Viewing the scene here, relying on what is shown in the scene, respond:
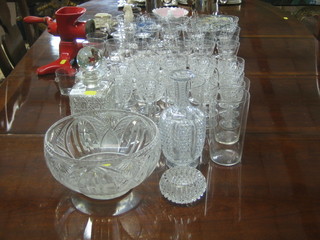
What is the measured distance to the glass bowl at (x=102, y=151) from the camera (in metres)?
0.66

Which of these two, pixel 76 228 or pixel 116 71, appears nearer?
pixel 76 228

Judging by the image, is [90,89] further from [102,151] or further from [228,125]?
[228,125]

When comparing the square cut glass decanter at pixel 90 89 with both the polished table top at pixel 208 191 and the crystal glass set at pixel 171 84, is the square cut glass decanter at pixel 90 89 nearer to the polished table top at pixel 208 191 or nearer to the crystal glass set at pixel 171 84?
the crystal glass set at pixel 171 84

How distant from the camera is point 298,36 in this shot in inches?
66.7

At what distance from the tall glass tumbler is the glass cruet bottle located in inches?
2.4

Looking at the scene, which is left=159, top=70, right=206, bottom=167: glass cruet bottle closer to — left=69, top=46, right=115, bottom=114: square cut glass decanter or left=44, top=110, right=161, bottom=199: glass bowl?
left=44, top=110, right=161, bottom=199: glass bowl

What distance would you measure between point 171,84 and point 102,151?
0.81 ft

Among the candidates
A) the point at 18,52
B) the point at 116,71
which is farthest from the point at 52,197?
the point at 18,52

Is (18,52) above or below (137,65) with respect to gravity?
below

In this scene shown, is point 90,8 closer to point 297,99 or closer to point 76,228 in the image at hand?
point 297,99

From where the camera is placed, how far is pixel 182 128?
777mm

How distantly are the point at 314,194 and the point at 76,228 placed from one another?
45 cm

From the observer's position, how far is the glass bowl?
0.66 meters

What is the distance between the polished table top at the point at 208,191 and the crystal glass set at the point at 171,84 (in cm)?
5
